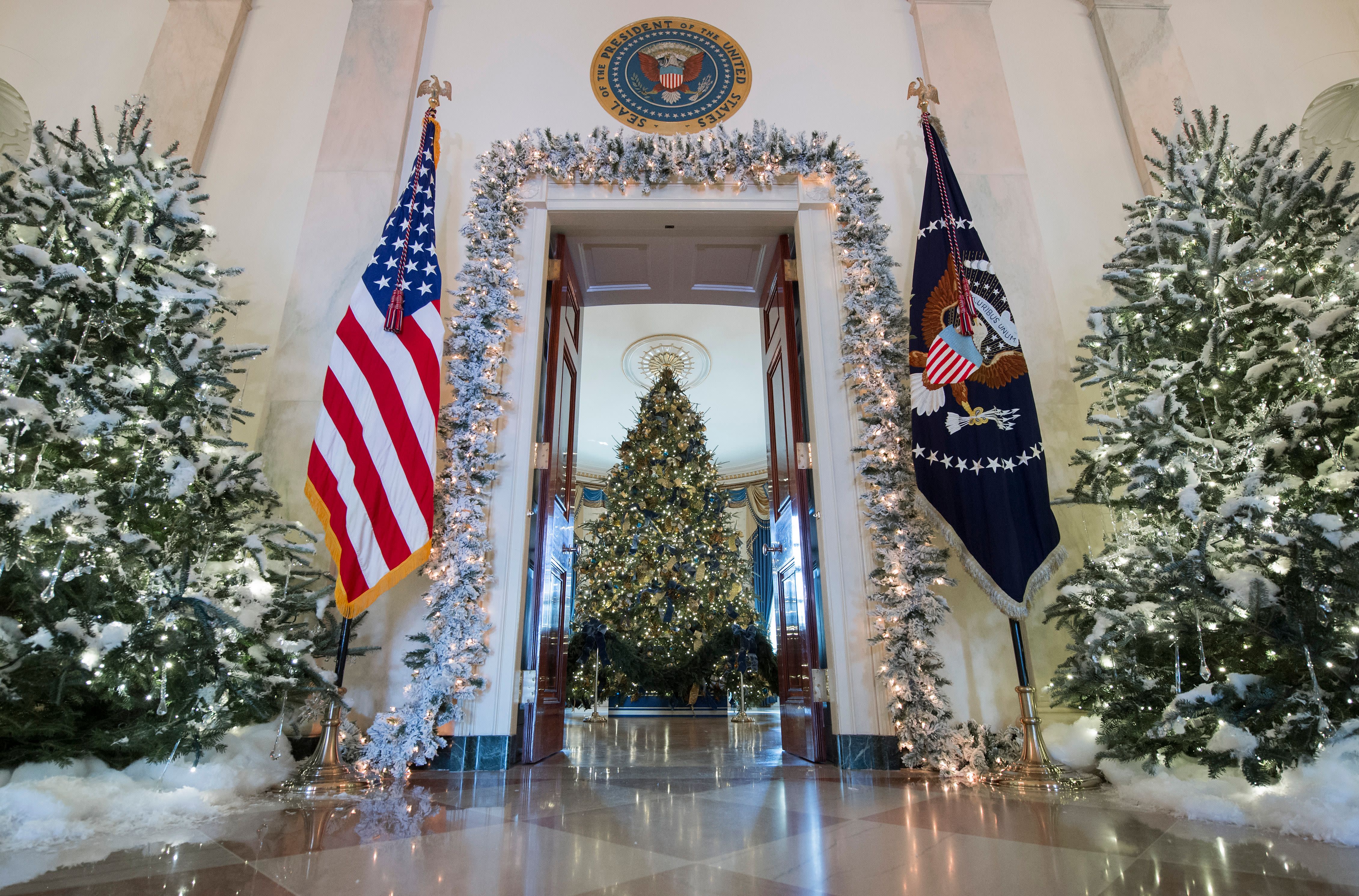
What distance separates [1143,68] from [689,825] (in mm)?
6431

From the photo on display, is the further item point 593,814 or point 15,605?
point 15,605

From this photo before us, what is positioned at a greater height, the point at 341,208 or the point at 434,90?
the point at 434,90

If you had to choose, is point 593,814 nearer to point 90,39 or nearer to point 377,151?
point 377,151

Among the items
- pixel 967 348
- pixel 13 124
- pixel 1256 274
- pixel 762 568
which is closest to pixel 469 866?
pixel 967 348

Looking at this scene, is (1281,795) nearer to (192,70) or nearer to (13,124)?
(192,70)

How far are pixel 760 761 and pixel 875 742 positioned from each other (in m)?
0.80

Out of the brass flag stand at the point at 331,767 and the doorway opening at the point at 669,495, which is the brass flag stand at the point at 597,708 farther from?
the brass flag stand at the point at 331,767

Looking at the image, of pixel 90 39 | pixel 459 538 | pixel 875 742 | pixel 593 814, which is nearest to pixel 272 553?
pixel 459 538

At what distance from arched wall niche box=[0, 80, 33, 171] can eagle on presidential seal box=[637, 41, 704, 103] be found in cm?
495

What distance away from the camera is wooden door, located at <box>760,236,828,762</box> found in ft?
13.4

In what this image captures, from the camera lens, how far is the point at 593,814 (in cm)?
227

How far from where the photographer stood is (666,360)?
10.9 metres

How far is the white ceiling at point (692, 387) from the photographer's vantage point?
9.73 meters

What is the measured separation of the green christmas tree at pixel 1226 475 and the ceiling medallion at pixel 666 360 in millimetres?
7415
